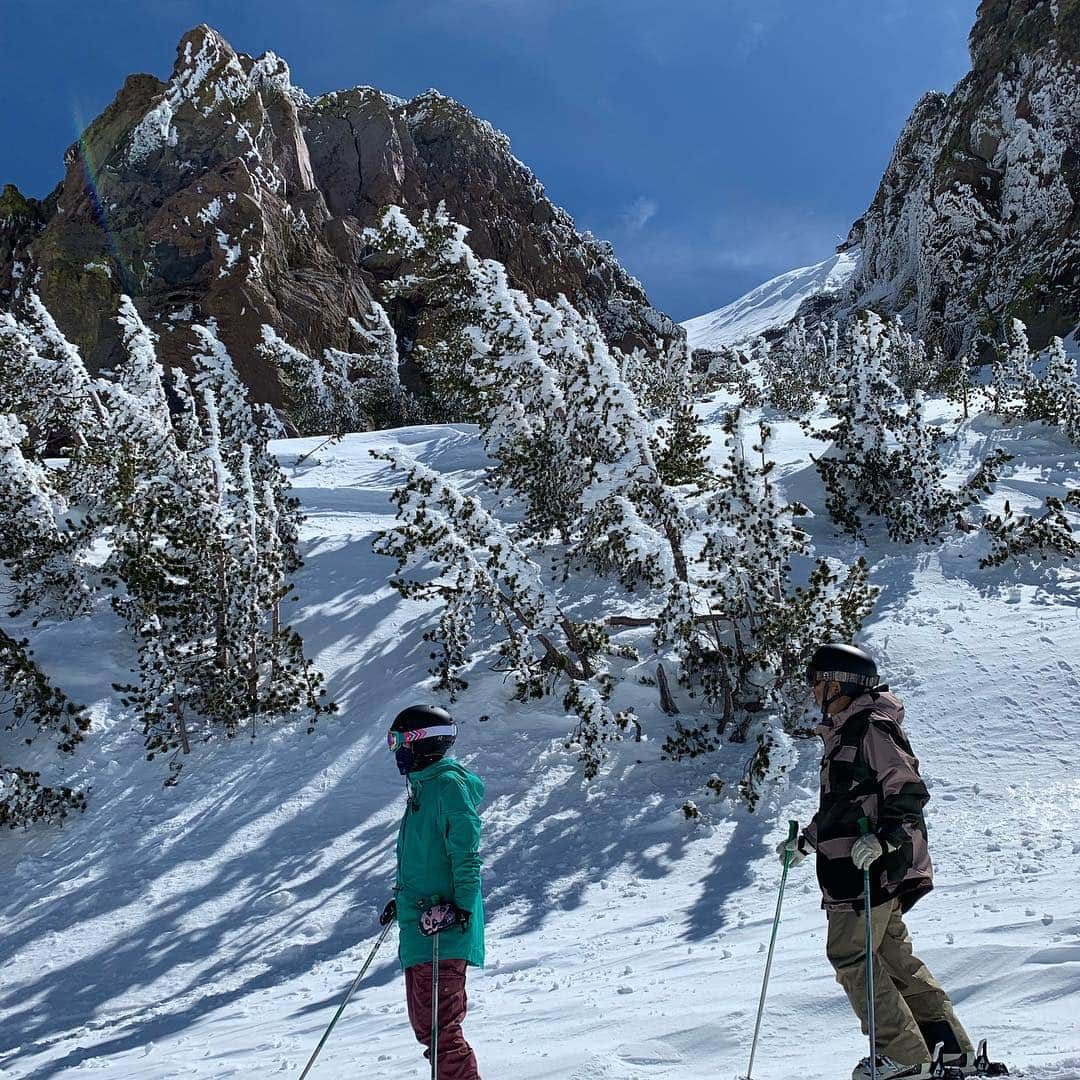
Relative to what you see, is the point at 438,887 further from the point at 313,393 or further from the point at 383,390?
the point at 383,390

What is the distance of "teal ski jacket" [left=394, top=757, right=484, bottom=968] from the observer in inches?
142

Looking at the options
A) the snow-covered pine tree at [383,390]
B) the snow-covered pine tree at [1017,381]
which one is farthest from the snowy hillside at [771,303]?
the snow-covered pine tree at [1017,381]

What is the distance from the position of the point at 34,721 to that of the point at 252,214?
39623 millimetres

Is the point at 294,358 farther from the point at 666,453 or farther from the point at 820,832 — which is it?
the point at 820,832

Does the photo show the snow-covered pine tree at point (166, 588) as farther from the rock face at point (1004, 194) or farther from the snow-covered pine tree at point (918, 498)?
the rock face at point (1004, 194)

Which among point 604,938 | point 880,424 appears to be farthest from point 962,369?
point 604,938

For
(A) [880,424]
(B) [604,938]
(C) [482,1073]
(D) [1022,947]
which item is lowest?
(B) [604,938]

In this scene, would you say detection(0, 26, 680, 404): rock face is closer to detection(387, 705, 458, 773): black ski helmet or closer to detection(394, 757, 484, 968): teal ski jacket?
detection(387, 705, 458, 773): black ski helmet

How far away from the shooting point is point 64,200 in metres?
47.5

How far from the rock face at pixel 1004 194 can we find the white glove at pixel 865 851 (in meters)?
51.1

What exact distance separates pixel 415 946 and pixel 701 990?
6.86ft

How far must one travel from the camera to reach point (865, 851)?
3.20 meters

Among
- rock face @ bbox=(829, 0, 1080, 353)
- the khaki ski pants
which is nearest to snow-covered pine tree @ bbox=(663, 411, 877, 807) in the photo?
the khaki ski pants

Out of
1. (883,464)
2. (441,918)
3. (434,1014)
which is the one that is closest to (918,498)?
(883,464)
